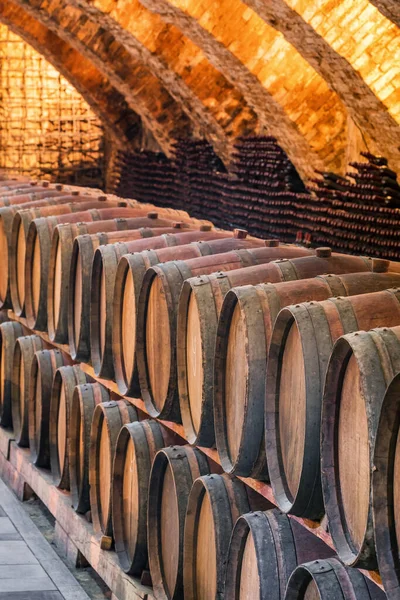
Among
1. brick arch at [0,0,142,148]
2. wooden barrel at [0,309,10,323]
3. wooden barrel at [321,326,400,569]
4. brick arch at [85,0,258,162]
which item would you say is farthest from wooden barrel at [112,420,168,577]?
brick arch at [0,0,142,148]

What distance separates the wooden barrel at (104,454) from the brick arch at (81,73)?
1530cm

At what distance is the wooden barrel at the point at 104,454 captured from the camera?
526cm

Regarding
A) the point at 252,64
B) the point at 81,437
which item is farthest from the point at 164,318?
the point at 252,64

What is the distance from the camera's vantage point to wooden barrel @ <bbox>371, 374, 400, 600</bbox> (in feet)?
8.80

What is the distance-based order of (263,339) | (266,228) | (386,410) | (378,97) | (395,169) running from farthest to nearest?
(266,228) < (395,169) < (378,97) < (263,339) < (386,410)

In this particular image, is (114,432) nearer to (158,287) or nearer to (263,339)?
(158,287)

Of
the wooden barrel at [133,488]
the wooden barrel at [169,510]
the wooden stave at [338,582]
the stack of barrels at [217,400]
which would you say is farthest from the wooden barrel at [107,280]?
the wooden stave at [338,582]

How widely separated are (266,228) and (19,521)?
295 inches

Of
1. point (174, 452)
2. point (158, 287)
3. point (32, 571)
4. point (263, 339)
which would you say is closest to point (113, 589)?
point (32, 571)

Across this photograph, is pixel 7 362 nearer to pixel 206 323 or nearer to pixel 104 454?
pixel 104 454

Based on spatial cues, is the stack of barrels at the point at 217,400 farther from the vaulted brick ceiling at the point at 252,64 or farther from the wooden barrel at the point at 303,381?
the vaulted brick ceiling at the point at 252,64

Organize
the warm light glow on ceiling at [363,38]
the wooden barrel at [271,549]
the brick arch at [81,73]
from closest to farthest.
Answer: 1. the wooden barrel at [271,549]
2. the warm light glow on ceiling at [363,38]
3. the brick arch at [81,73]

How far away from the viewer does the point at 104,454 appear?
18.0 ft

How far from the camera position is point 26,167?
25.0 metres
